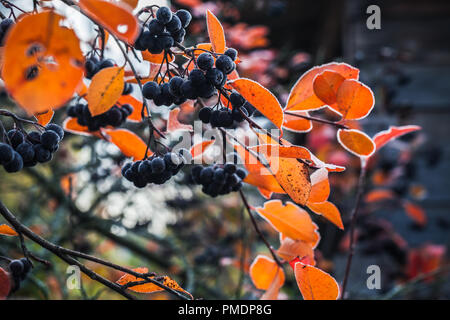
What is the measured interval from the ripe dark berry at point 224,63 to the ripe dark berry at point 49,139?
0.25 meters

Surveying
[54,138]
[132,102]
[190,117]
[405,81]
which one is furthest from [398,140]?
[54,138]

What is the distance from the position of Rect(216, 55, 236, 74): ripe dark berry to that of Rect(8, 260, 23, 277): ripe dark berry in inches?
16.2

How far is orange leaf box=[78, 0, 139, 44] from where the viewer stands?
1.33ft

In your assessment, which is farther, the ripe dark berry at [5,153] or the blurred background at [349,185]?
the blurred background at [349,185]

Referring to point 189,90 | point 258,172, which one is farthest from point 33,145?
point 258,172

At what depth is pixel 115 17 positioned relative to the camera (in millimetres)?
410

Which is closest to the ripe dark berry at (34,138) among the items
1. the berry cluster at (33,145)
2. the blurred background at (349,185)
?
the berry cluster at (33,145)

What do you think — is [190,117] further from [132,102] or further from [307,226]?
[307,226]

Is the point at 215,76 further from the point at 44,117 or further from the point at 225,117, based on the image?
the point at 44,117

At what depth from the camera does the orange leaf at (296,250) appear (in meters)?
0.70

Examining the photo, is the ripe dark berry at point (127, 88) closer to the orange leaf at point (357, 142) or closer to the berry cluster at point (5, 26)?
the berry cluster at point (5, 26)

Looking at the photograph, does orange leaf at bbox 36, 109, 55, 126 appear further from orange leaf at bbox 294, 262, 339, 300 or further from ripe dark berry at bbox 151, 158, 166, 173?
orange leaf at bbox 294, 262, 339, 300

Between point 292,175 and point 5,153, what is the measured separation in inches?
14.7

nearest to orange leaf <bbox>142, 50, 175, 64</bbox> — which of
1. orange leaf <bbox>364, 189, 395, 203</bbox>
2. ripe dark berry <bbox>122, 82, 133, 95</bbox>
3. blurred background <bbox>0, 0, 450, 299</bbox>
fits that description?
ripe dark berry <bbox>122, 82, 133, 95</bbox>
